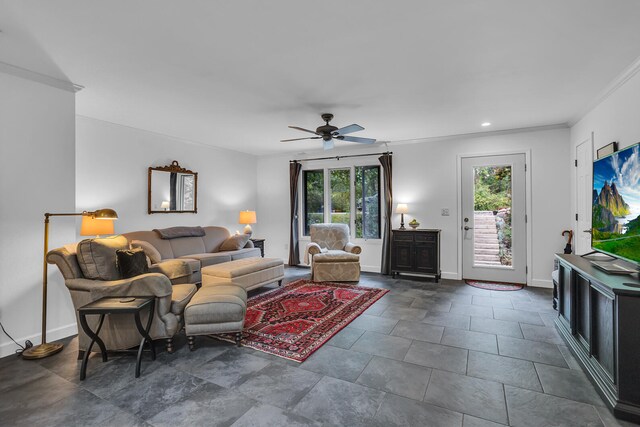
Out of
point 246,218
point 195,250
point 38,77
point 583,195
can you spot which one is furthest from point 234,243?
point 583,195

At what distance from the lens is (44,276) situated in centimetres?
285

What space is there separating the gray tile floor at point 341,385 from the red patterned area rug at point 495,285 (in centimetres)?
169

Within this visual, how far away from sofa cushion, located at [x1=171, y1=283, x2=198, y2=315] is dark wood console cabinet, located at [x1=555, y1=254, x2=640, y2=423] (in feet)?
10.4

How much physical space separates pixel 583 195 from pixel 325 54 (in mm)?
4031

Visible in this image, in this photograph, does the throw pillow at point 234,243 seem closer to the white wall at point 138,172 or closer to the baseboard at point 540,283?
the white wall at point 138,172

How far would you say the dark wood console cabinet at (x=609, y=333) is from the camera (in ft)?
6.02

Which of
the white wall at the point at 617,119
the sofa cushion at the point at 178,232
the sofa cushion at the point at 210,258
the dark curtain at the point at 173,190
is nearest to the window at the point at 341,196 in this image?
the sofa cushion at the point at 210,258

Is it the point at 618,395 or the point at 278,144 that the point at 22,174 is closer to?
the point at 278,144

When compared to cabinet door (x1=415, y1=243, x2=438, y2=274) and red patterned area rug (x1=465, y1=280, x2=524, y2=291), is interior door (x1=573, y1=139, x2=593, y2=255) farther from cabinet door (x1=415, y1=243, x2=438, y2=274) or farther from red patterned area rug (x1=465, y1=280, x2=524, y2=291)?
cabinet door (x1=415, y1=243, x2=438, y2=274)

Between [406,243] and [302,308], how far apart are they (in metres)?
2.50

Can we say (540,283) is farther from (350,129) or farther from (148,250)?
(148,250)

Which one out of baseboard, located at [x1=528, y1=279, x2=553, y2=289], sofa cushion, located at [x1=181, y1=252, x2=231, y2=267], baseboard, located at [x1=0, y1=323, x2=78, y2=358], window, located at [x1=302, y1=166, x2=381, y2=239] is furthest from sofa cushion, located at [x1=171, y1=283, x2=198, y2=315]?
baseboard, located at [x1=528, y1=279, x2=553, y2=289]

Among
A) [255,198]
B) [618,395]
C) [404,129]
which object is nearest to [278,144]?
[255,198]

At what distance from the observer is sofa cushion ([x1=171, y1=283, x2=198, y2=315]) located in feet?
9.09
